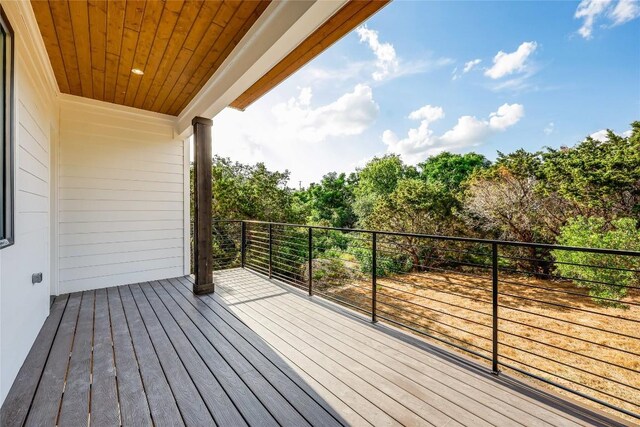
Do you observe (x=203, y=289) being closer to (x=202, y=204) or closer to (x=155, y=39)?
(x=202, y=204)

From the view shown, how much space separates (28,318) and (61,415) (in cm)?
102

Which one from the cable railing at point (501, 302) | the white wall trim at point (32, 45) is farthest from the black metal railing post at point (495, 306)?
the white wall trim at point (32, 45)

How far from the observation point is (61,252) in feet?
10.7

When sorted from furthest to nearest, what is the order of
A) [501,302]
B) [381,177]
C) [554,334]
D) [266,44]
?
[381,177] < [501,302] < [554,334] < [266,44]

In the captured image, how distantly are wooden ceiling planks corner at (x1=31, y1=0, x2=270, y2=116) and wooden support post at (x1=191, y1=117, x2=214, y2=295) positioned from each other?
50 cm

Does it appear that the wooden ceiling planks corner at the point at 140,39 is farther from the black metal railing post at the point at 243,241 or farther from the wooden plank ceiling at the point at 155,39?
the black metal railing post at the point at 243,241

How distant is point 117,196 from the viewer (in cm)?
363

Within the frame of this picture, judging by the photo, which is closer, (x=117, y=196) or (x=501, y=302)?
(x=117, y=196)

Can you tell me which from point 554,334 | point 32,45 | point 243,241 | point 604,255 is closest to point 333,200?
point 604,255

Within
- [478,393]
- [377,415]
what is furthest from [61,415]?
[478,393]

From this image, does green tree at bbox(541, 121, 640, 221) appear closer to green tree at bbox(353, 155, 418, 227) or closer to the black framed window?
green tree at bbox(353, 155, 418, 227)

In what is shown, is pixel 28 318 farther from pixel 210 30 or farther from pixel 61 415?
pixel 210 30

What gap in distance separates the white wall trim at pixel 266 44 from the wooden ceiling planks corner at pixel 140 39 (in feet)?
0.24

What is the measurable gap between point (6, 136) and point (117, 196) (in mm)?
2283
